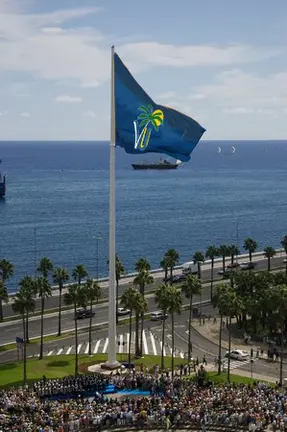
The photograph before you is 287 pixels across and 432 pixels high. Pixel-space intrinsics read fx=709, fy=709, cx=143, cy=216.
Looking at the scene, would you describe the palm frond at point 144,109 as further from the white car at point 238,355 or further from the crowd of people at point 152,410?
the white car at point 238,355

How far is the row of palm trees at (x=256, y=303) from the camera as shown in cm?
6228

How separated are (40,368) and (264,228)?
5522 inches

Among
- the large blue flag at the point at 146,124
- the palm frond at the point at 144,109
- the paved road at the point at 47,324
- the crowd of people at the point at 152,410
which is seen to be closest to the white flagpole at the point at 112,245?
the large blue flag at the point at 146,124

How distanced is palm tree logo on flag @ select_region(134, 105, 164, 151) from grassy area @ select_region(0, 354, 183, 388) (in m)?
19.5

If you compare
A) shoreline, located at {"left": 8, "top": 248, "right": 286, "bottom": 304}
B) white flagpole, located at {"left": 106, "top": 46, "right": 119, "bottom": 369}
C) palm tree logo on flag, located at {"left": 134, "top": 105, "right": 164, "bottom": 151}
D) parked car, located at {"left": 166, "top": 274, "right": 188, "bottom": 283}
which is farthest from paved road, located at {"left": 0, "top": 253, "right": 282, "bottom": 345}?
palm tree logo on flag, located at {"left": 134, "top": 105, "right": 164, "bottom": 151}

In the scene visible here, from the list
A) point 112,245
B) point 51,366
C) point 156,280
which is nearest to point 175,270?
point 156,280

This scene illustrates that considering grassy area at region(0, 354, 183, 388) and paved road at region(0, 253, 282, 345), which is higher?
paved road at region(0, 253, 282, 345)

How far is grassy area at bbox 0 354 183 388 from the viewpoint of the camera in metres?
59.3

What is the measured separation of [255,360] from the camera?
68125mm

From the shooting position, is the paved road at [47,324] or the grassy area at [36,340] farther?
the paved road at [47,324]

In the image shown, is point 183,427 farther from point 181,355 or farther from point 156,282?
point 156,282

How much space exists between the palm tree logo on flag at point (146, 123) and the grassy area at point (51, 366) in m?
19.5

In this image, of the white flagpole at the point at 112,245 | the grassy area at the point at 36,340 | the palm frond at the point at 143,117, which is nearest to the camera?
the palm frond at the point at 143,117

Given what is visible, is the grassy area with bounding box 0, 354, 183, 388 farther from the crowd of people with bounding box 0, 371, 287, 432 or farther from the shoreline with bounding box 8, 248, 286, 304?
the shoreline with bounding box 8, 248, 286, 304
